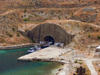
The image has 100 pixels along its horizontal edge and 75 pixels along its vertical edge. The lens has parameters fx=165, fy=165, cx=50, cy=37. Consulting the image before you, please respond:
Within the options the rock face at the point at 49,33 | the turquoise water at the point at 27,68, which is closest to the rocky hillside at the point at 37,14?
the rock face at the point at 49,33

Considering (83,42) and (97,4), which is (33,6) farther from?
(83,42)

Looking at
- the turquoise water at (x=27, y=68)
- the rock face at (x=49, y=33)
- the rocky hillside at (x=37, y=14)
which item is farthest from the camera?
the rocky hillside at (x=37, y=14)

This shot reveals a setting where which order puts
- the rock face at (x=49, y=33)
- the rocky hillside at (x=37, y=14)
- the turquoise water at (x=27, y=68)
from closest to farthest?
1. the turquoise water at (x=27, y=68)
2. the rock face at (x=49, y=33)
3. the rocky hillside at (x=37, y=14)

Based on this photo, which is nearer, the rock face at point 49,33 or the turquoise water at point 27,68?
the turquoise water at point 27,68

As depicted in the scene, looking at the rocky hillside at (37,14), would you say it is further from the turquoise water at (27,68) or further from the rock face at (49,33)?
the turquoise water at (27,68)

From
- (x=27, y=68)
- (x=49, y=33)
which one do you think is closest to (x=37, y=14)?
(x=49, y=33)

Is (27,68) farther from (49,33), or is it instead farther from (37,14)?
(37,14)

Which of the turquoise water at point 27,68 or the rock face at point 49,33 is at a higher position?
the rock face at point 49,33

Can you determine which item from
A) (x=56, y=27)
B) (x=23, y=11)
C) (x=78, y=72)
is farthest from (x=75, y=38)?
(x=23, y=11)
